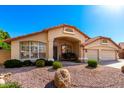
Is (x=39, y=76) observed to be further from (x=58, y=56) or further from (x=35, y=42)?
(x=58, y=56)

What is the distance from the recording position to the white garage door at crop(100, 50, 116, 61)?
21098 mm

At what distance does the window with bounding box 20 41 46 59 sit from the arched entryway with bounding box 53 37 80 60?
3.72 meters

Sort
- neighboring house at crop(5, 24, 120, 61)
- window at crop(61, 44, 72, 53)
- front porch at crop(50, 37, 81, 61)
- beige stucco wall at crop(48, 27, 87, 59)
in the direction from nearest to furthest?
neighboring house at crop(5, 24, 120, 61) → beige stucco wall at crop(48, 27, 87, 59) → front porch at crop(50, 37, 81, 61) → window at crop(61, 44, 72, 53)

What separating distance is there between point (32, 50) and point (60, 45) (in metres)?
5.52

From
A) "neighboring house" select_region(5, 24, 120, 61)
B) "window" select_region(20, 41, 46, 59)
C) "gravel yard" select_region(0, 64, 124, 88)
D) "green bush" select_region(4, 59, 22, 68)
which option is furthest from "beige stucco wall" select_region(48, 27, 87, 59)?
"gravel yard" select_region(0, 64, 124, 88)

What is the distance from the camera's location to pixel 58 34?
1719cm

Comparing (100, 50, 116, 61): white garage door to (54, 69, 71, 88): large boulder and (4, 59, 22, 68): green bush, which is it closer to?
(4, 59, 22, 68): green bush

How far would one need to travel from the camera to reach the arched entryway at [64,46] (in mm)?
20203

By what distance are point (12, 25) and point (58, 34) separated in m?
6.33

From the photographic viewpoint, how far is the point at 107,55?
21.6 m

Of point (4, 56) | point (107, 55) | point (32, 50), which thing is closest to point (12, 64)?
point (32, 50)

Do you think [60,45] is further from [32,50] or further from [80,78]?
[80,78]

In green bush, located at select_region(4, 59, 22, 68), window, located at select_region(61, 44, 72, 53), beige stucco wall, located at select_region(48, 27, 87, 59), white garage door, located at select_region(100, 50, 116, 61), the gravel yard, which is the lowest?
the gravel yard

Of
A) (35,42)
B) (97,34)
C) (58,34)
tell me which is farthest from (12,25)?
(97,34)
